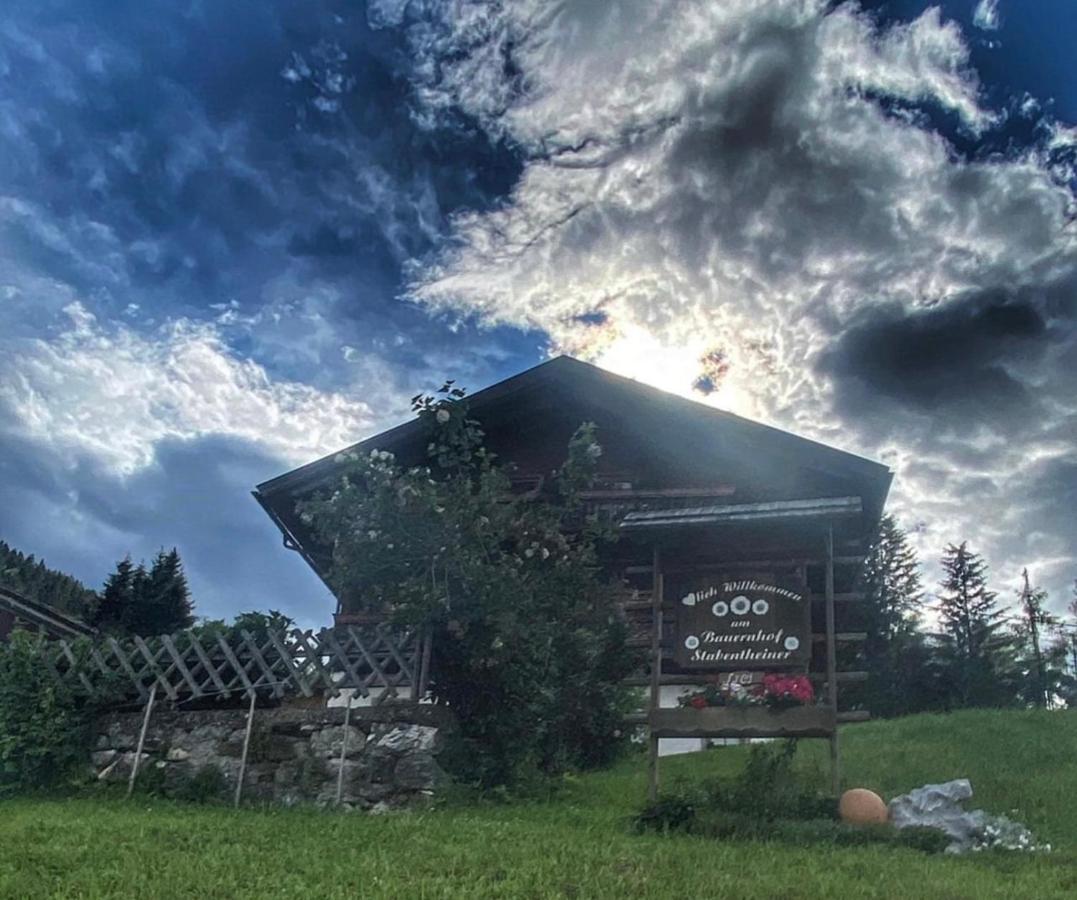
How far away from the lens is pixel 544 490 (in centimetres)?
1587

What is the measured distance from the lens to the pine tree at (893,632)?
93.7ft

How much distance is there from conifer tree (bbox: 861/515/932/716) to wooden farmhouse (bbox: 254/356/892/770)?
23.9ft

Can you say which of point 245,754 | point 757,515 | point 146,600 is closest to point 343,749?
point 245,754

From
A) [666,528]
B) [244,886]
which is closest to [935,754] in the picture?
[666,528]

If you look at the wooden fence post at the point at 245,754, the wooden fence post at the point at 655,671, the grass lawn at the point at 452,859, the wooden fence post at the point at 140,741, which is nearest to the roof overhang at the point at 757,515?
the wooden fence post at the point at 655,671

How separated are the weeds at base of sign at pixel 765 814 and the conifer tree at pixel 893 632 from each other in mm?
12520

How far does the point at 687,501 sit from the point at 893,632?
2248 cm

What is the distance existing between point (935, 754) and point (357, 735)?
7.95 meters

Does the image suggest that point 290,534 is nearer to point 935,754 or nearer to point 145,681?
point 145,681

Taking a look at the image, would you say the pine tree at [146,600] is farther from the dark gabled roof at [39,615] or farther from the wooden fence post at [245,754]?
the wooden fence post at [245,754]

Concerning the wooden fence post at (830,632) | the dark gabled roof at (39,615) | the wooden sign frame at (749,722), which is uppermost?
the dark gabled roof at (39,615)

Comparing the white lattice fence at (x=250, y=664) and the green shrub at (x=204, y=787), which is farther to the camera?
the white lattice fence at (x=250, y=664)

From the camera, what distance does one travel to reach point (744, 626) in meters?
9.77

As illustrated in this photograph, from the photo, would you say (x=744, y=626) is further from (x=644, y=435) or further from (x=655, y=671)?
(x=644, y=435)
